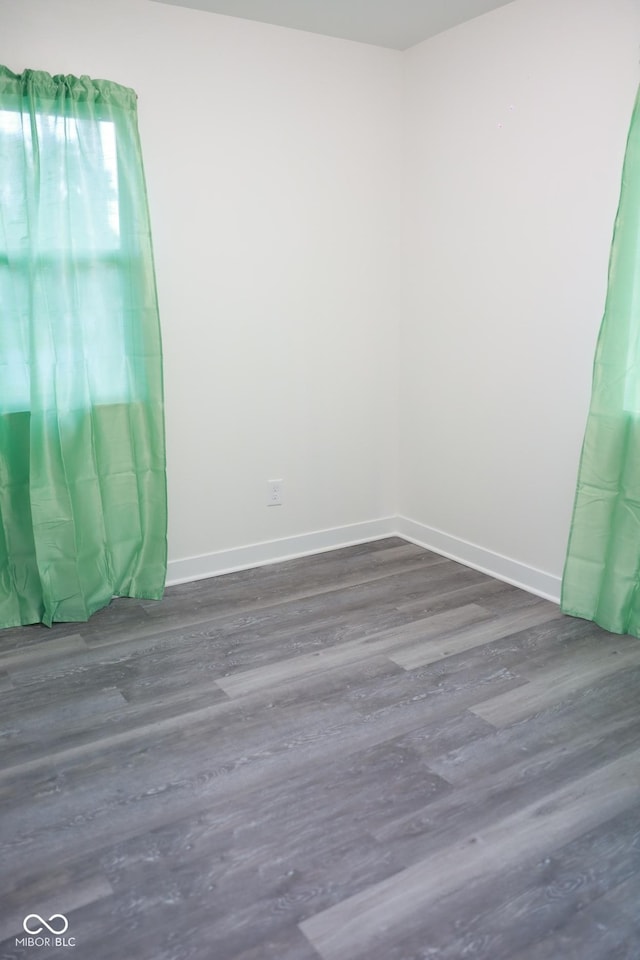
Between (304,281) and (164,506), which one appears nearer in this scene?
(164,506)

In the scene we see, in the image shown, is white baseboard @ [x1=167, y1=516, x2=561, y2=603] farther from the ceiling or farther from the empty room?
the ceiling

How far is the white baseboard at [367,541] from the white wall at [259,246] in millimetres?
39

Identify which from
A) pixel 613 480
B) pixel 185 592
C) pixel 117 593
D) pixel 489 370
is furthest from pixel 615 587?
pixel 117 593

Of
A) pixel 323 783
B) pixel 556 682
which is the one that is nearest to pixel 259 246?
pixel 556 682

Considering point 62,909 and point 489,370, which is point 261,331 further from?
point 62,909

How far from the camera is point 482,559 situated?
3.49 m

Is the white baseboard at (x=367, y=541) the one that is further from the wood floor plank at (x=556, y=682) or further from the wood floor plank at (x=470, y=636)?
the wood floor plank at (x=556, y=682)

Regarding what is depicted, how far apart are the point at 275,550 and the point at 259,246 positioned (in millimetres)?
1406

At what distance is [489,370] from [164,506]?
1.52 m

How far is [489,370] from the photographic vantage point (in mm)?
3328

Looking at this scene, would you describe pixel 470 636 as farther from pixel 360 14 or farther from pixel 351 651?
pixel 360 14

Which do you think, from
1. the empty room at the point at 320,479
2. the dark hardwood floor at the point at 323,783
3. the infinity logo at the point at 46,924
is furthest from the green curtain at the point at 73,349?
the infinity logo at the point at 46,924

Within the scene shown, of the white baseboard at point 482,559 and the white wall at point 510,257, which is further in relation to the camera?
the white baseboard at point 482,559

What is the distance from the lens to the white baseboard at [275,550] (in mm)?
3424
